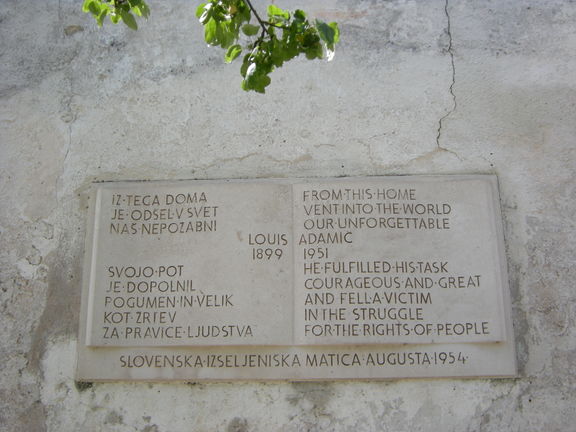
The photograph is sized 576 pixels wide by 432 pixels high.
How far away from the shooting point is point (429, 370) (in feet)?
10.8

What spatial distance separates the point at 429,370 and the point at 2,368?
1.99 m

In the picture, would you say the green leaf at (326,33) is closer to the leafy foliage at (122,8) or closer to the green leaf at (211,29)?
the green leaf at (211,29)

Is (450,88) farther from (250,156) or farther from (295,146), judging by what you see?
(250,156)

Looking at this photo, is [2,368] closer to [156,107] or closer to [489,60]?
[156,107]

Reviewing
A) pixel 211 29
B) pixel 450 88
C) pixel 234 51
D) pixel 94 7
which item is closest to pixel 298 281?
pixel 234 51

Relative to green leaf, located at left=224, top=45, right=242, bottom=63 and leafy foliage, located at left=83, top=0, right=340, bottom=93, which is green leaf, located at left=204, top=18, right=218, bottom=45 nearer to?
leafy foliage, located at left=83, top=0, right=340, bottom=93

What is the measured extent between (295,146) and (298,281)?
74cm

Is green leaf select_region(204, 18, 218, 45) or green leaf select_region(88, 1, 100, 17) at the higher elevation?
green leaf select_region(88, 1, 100, 17)

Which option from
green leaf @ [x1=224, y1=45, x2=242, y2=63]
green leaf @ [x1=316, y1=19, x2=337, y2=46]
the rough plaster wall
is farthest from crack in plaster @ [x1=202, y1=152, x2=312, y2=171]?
green leaf @ [x1=316, y1=19, x2=337, y2=46]

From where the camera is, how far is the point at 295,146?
3.75 metres

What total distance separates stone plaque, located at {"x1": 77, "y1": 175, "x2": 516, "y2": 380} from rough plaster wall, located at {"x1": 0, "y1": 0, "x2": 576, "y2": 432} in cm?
10

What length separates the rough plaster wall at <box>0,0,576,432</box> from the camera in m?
3.32

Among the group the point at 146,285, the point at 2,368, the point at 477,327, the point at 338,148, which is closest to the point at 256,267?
the point at 146,285

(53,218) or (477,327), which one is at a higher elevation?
(53,218)
